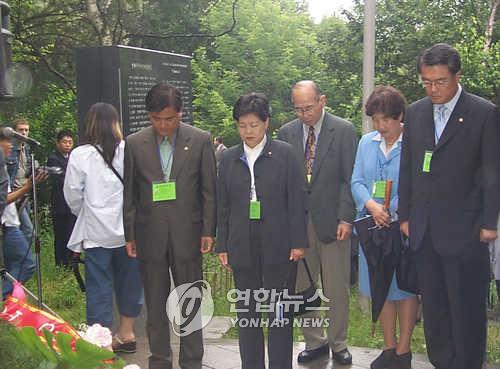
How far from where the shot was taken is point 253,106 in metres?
4.05

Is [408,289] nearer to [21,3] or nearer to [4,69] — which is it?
[4,69]

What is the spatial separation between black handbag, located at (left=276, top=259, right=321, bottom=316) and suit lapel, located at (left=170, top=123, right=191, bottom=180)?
3.12 feet

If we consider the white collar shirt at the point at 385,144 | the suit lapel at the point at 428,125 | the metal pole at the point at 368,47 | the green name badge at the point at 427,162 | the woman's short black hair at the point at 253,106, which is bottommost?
the green name badge at the point at 427,162

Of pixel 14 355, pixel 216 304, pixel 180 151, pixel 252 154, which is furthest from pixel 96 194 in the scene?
pixel 14 355

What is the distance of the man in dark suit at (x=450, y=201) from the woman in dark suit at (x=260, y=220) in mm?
725

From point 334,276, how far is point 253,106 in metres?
1.48

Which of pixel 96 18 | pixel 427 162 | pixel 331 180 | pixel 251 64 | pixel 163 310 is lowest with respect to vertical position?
pixel 163 310

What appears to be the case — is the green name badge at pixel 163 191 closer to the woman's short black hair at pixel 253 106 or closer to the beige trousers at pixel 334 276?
the woman's short black hair at pixel 253 106

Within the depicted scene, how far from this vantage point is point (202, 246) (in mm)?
4355

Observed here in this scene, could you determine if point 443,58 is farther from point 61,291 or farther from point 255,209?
point 61,291

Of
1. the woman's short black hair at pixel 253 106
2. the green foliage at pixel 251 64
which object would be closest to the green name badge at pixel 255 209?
the woman's short black hair at pixel 253 106

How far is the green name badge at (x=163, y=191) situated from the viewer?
428 centimetres

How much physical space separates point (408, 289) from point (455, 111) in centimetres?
122

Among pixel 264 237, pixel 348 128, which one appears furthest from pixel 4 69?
pixel 348 128
